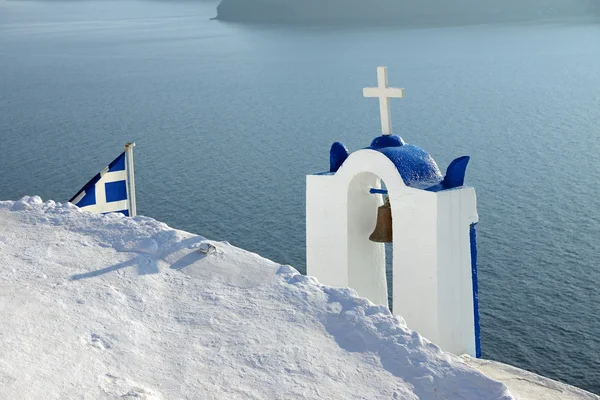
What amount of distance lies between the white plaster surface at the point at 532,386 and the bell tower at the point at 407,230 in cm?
71

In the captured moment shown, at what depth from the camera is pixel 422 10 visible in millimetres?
93938

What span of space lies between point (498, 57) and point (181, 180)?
34.7m

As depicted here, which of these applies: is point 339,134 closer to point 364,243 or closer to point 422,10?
point 364,243

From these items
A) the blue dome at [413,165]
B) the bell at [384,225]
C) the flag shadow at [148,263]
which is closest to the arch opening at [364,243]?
the bell at [384,225]

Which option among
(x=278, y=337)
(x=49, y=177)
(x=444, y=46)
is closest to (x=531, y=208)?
(x=49, y=177)

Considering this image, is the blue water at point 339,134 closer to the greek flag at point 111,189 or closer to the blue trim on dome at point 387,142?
the blue trim on dome at point 387,142

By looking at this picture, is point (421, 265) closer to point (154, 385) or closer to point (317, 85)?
point (154, 385)

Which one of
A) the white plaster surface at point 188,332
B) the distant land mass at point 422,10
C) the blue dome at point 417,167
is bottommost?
the white plaster surface at point 188,332

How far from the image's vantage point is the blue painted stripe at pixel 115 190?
8.55 m

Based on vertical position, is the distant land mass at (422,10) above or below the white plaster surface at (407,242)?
above

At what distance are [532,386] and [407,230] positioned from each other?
1.65m

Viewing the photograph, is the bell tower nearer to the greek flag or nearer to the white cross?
the white cross

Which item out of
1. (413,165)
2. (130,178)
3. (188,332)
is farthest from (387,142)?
(188,332)

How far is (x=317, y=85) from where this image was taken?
47.8 meters
